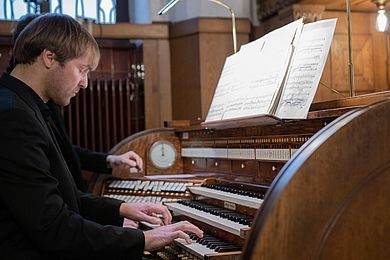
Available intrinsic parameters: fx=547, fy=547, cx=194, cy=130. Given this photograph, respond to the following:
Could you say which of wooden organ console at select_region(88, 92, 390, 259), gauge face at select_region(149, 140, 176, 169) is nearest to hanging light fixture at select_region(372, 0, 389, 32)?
gauge face at select_region(149, 140, 176, 169)

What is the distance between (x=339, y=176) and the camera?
1.46 m

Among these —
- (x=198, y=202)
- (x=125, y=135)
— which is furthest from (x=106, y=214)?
(x=125, y=135)

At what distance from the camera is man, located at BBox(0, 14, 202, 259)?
1651 mm

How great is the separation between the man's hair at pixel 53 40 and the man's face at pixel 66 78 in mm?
23

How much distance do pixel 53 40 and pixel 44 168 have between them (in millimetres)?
457

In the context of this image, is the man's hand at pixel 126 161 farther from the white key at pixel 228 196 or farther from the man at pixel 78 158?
the white key at pixel 228 196

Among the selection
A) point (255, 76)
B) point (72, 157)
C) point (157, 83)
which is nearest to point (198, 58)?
point (157, 83)

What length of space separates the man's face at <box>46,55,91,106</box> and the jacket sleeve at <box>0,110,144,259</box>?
0.74 feet

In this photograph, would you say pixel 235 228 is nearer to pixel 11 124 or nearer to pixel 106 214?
pixel 106 214

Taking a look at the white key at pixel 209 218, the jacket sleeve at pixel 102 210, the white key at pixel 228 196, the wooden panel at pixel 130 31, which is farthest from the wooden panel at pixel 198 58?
the jacket sleeve at pixel 102 210

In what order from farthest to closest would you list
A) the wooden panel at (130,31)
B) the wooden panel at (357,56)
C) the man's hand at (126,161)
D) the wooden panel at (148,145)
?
the wooden panel at (130,31), the wooden panel at (357,56), the wooden panel at (148,145), the man's hand at (126,161)

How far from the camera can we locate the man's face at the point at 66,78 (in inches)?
75.1

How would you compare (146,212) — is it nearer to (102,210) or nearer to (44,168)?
(102,210)

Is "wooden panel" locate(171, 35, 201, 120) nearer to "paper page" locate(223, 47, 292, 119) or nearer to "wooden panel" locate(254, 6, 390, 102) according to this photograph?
"wooden panel" locate(254, 6, 390, 102)
